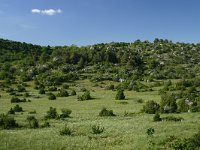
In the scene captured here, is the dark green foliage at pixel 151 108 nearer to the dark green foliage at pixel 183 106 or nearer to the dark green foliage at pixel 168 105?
the dark green foliage at pixel 168 105

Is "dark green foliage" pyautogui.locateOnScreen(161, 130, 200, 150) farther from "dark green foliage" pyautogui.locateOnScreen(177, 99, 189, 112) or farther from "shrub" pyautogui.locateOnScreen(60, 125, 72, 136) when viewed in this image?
"dark green foliage" pyautogui.locateOnScreen(177, 99, 189, 112)

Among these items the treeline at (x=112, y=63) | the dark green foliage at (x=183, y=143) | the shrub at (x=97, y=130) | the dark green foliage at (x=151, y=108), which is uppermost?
the treeline at (x=112, y=63)

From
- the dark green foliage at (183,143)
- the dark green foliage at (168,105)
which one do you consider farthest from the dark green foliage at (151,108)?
Answer: the dark green foliage at (183,143)

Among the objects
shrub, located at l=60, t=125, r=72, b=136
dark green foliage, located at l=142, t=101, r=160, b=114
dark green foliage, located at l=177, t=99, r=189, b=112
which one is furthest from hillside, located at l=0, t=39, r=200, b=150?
dark green foliage, located at l=177, t=99, r=189, b=112

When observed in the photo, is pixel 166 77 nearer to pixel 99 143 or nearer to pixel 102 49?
pixel 102 49

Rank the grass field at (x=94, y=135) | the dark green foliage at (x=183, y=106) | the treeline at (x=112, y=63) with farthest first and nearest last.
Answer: the treeline at (x=112, y=63), the dark green foliage at (x=183, y=106), the grass field at (x=94, y=135)

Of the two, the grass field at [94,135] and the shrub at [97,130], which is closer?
the grass field at [94,135]

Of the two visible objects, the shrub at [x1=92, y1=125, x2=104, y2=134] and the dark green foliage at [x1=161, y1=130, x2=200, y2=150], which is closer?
the dark green foliage at [x1=161, y1=130, x2=200, y2=150]

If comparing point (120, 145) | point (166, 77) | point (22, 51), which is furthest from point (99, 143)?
point (22, 51)

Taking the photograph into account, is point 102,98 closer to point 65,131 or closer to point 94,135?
point 65,131

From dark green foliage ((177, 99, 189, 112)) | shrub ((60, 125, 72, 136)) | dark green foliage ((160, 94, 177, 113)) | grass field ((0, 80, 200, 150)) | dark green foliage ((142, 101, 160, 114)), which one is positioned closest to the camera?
grass field ((0, 80, 200, 150))

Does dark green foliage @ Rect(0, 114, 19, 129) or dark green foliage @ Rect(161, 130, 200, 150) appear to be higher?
dark green foliage @ Rect(0, 114, 19, 129)

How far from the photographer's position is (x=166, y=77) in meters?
98.9

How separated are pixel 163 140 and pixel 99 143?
461cm
